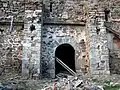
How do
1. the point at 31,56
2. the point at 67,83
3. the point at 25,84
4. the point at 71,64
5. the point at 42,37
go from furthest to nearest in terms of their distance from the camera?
the point at 71,64
the point at 42,37
the point at 31,56
the point at 25,84
the point at 67,83

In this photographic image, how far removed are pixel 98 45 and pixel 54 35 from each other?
199 cm

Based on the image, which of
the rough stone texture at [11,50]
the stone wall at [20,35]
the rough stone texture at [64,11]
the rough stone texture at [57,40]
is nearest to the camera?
the stone wall at [20,35]

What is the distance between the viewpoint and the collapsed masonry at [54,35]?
1006 cm

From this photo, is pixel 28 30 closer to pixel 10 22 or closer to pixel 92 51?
pixel 10 22

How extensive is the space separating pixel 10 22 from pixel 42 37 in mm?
1511

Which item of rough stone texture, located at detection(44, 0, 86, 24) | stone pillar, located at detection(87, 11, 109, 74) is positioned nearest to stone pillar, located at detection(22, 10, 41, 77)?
rough stone texture, located at detection(44, 0, 86, 24)

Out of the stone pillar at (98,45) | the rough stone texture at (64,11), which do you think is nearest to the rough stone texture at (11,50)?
the rough stone texture at (64,11)

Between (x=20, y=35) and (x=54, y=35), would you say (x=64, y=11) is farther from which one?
(x=20, y=35)

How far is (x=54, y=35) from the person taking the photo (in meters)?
11.2

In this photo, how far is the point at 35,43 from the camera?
395 inches

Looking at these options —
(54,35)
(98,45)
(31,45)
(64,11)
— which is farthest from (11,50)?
(98,45)

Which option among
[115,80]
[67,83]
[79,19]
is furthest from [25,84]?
[79,19]

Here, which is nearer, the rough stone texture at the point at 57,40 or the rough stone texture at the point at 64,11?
the rough stone texture at the point at 57,40

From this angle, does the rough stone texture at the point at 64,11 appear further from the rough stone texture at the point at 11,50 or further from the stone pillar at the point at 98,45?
the rough stone texture at the point at 11,50
